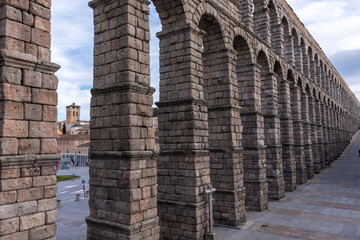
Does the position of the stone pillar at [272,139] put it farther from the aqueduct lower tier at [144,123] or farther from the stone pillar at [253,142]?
the stone pillar at [253,142]

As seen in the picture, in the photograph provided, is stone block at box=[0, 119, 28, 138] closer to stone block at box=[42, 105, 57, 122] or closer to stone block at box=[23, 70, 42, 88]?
A: stone block at box=[42, 105, 57, 122]

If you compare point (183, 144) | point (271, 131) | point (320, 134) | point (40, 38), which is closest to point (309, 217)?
point (271, 131)

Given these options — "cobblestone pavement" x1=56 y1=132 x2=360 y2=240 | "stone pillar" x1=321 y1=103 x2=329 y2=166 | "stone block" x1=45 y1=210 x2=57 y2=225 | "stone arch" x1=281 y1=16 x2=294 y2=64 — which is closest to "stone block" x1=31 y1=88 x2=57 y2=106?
"stone block" x1=45 y1=210 x2=57 y2=225

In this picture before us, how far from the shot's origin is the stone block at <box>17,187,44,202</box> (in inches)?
207

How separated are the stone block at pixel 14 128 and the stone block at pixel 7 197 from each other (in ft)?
3.41

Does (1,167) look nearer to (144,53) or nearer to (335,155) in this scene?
(144,53)

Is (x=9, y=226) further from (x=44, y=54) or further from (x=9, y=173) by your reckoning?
(x=44, y=54)

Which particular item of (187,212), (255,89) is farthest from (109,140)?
(255,89)

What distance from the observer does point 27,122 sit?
5.46m

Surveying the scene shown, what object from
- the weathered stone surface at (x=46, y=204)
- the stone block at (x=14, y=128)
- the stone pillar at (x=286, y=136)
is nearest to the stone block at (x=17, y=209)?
the weathered stone surface at (x=46, y=204)

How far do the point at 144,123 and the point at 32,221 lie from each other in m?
3.59

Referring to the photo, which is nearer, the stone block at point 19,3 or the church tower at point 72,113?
the stone block at point 19,3

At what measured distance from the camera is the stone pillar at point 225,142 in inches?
485

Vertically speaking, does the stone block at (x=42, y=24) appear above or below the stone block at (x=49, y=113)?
above
